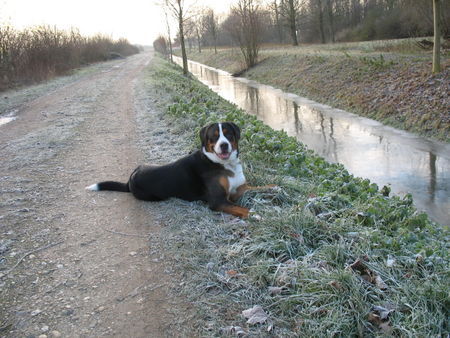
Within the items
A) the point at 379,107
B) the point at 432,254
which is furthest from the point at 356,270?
the point at 379,107

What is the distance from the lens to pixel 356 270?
380 centimetres

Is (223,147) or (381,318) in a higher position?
(223,147)

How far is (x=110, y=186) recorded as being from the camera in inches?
250

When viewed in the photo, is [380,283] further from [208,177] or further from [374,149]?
[374,149]

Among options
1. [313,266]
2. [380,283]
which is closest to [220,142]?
[313,266]

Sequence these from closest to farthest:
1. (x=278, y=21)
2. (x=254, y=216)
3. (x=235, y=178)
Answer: (x=254, y=216)
(x=235, y=178)
(x=278, y=21)

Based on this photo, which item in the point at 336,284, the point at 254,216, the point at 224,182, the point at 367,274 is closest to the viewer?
the point at 336,284

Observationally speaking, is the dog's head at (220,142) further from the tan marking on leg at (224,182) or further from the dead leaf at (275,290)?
the dead leaf at (275,290)

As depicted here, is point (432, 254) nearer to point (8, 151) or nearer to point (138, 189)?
point (138, 189)

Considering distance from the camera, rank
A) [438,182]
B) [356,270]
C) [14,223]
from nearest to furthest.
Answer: [356,270] → [14,223] → [438,182]

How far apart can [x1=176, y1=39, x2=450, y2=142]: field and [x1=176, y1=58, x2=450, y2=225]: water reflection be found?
634 mm

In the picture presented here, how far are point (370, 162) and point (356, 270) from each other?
24.9 ft

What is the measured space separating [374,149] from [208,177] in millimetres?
8080

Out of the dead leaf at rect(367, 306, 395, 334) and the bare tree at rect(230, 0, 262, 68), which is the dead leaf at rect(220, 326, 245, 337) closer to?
the dead leaf at rect(367, 306, 395, 334)
